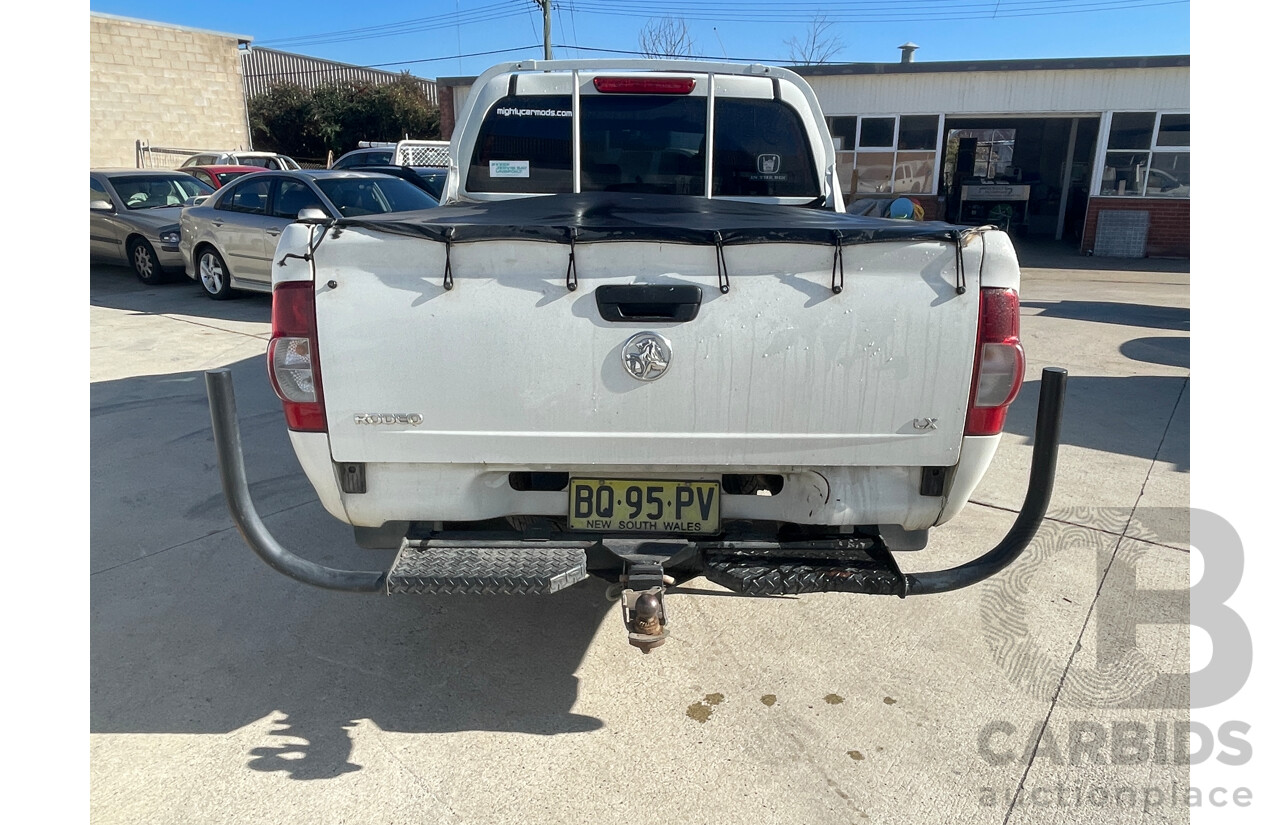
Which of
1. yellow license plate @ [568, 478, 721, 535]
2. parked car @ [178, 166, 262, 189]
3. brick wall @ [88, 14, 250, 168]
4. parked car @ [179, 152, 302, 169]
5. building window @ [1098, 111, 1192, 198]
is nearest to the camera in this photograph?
yellow license plate @ [568, 478, 721, 535]

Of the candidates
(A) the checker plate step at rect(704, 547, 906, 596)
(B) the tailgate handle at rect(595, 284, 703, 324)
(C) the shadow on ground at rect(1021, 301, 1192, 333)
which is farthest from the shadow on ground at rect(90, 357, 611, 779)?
(C) the shadow on ground at rect(1021, 301, 1192, 333)

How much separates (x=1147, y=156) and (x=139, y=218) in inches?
754

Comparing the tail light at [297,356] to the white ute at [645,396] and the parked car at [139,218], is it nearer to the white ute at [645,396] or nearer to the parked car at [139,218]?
the white ute at [645,396]

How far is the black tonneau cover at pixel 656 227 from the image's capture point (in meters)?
2.46

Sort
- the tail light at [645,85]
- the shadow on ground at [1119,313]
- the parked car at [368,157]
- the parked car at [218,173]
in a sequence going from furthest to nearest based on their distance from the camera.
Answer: the parked car at [368,157], the parked car at [218,173], the shadow on ground at [1119,313], the tail light at [645,85]

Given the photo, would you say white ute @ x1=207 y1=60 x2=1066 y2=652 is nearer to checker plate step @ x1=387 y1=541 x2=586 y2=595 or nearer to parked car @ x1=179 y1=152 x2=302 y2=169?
checker plate step @ x1=387 y1=541 x2=586 y2=595

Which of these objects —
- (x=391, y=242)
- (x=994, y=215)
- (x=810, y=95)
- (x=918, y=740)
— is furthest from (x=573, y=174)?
(x=994, y=215)

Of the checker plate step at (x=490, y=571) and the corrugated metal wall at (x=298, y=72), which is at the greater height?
the corrugated metal wall at (x=298, y=72)

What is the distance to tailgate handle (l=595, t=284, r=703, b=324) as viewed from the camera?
2.47 metres

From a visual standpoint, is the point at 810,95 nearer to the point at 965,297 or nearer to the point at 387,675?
the point at 965,297

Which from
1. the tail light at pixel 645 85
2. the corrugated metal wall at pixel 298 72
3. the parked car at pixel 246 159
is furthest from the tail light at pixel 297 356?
the corrugated metal wall at pixel 298 72

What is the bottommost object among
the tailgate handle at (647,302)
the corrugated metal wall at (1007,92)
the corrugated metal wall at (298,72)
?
the tailgate handle at (647,302)

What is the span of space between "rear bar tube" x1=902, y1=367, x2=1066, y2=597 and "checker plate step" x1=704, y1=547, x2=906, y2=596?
9cm

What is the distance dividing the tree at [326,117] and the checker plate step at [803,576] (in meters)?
35.4
